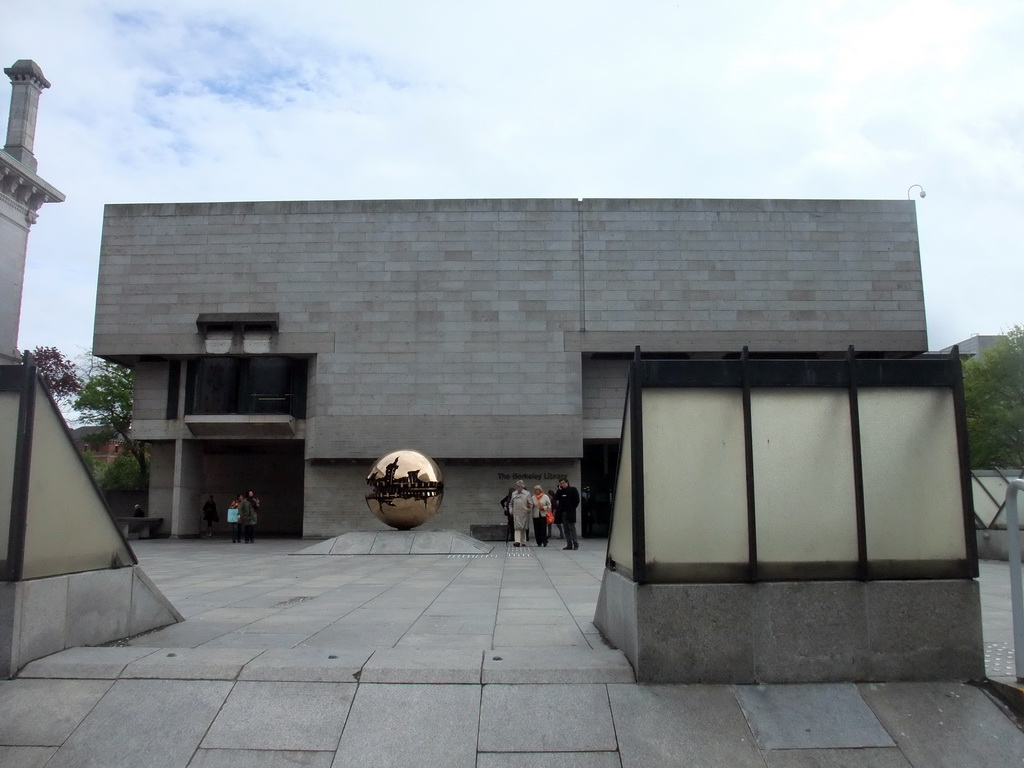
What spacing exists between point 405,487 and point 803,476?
14.2 meters

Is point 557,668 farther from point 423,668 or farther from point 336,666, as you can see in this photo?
point 336,666

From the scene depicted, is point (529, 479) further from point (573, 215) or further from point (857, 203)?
point (857, 203)

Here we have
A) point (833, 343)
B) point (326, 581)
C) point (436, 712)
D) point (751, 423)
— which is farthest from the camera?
point (833, 343)

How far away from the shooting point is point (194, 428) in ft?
108

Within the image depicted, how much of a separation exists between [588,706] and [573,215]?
29.7m

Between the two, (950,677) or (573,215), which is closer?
(950,677)

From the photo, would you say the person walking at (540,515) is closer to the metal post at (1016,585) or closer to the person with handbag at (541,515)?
the person with handbag at (541,515)

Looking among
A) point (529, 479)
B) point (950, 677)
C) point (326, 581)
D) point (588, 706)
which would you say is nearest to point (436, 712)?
point (588, 706)

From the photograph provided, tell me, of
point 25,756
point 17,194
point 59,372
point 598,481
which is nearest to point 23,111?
point 17,194

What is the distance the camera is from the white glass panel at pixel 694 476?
4.93 m

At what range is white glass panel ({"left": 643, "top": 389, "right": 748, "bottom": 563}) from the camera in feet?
16.2

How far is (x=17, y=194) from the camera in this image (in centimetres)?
4441

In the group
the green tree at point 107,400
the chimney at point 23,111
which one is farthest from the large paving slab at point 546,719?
the green tree at point 107,400

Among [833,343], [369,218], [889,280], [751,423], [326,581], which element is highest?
[369,218]
